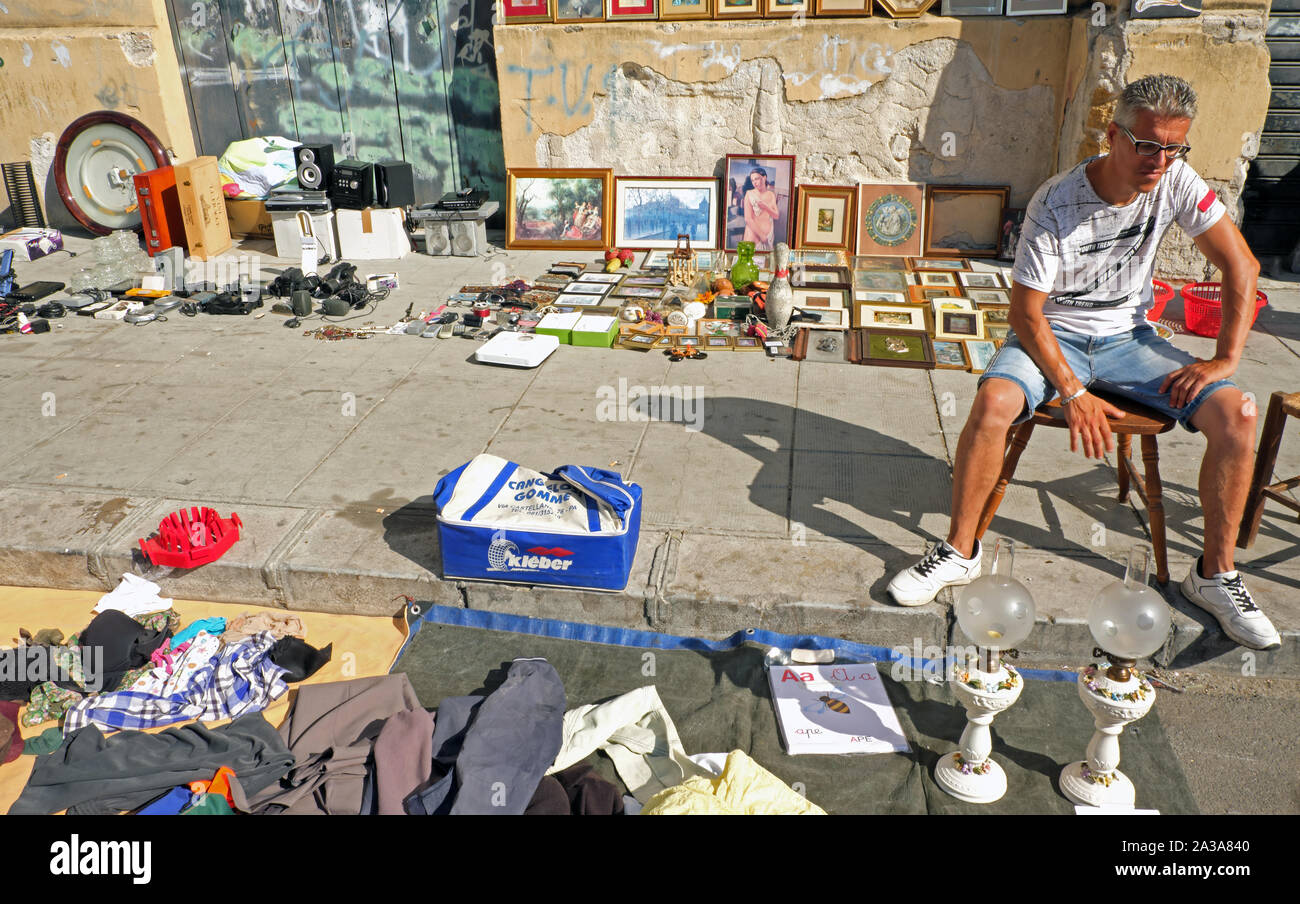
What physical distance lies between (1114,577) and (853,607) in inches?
41.7

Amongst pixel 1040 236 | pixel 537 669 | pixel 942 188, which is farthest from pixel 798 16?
pixel 537 669

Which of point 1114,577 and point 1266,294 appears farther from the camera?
point 1266,294

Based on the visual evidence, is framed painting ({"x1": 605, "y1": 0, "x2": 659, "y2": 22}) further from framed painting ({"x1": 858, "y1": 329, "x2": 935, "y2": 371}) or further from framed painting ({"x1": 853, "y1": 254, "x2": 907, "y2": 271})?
framed painting ({"x1": 858, "y1": 329, "x2": 935, "y2": 371})

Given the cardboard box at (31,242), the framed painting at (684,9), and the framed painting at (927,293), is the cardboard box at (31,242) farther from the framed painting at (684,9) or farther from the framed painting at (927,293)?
the framed painting at (927,293)

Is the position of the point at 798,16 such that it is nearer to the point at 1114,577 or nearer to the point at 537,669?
the point at 1114,577

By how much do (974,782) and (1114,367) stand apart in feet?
5.78

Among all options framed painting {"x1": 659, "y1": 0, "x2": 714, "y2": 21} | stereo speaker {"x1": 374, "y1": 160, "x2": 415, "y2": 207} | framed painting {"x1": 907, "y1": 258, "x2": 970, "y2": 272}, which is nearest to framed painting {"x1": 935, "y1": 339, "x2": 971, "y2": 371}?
framed painting {"x1": 907, "y1": 258, "x2": 970, "y2": 272}

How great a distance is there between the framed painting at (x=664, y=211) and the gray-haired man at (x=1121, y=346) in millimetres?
4833

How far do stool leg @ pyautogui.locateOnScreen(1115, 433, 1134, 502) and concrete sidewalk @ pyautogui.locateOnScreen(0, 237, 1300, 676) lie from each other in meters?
0.07

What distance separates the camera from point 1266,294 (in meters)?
6.78

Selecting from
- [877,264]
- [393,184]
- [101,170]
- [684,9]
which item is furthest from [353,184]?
[877,264]

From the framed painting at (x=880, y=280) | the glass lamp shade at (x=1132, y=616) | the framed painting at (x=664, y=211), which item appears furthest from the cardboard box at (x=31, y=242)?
the glass lamp shade at (x=1132, y=616)

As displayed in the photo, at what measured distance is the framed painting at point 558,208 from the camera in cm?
827

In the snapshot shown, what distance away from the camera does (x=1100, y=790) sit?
2.73 metres
